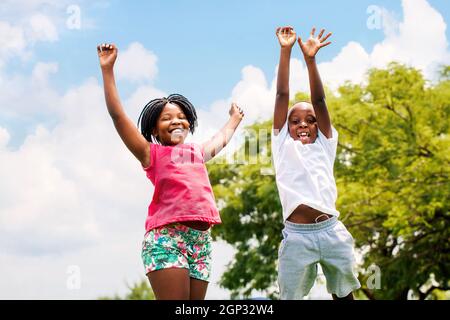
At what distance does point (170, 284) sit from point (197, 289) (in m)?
0.23

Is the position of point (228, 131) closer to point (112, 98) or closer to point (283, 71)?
point (283, 71)

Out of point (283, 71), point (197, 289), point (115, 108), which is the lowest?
point (197, 289)

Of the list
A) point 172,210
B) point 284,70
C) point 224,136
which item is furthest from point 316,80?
point 172,210

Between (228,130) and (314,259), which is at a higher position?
(228,130)

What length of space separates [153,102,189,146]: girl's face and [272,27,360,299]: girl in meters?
0.64

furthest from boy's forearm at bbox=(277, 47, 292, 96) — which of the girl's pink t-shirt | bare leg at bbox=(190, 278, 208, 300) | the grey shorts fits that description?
bare leg at bbox=(190, 278, 208, 300)

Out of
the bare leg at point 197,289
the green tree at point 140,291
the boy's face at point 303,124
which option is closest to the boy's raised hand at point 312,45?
the boy's face at point 303,124

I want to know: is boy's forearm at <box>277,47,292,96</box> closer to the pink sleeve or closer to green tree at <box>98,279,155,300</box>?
the pink sleeve

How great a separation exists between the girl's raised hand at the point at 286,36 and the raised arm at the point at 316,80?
0.06 meters

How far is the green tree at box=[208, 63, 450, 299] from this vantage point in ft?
55.3

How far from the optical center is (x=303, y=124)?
4.38m

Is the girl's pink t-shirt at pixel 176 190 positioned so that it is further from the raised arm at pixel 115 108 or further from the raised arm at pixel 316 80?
the raised arm at pixel 316 80
